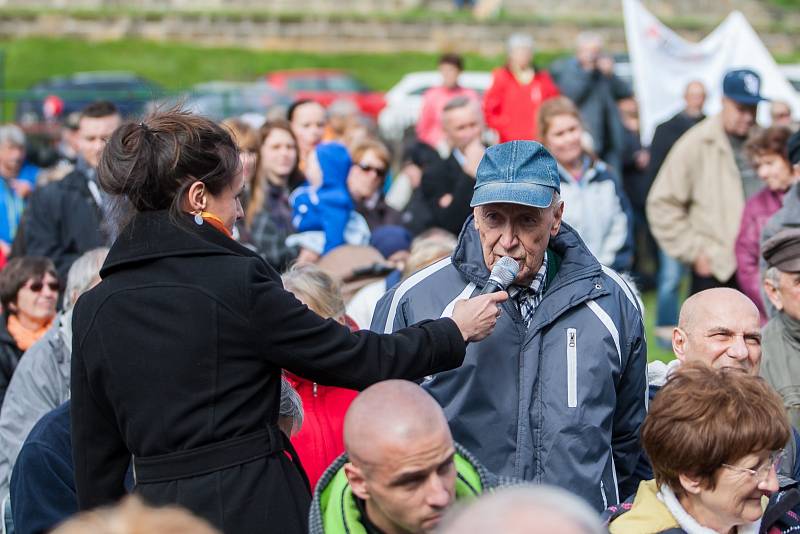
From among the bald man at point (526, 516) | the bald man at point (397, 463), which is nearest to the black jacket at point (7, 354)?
the bald man at point (397, 463)

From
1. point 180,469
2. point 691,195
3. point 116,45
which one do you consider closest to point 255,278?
point 180,469

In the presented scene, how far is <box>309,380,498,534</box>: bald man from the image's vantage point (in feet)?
9.61

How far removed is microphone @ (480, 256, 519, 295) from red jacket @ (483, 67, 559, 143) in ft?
25.4

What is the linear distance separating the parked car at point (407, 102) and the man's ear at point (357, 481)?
15.5m

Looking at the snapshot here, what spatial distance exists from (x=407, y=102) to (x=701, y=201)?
1198 cm

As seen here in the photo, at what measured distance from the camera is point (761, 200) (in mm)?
7613

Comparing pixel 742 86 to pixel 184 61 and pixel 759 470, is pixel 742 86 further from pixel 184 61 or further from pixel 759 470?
pixel 184 61

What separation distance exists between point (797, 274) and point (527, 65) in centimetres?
716

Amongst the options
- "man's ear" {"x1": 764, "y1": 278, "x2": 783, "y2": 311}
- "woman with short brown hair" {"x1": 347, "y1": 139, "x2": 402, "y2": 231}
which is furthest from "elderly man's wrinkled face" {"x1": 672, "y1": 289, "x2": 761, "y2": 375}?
"woman with short brown hair" {"x1": 347, "y1": 139, "x2": 402, "y2": 231}

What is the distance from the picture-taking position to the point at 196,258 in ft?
11.1

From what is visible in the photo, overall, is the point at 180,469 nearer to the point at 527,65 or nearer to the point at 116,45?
the point at 527,65

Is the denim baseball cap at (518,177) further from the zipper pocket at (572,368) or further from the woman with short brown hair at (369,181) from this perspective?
the woman with short brown hair at (369,181)

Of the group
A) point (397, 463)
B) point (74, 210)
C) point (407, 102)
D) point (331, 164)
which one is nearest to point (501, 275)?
point (397, 463)

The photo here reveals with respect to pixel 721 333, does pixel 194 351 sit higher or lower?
higher
